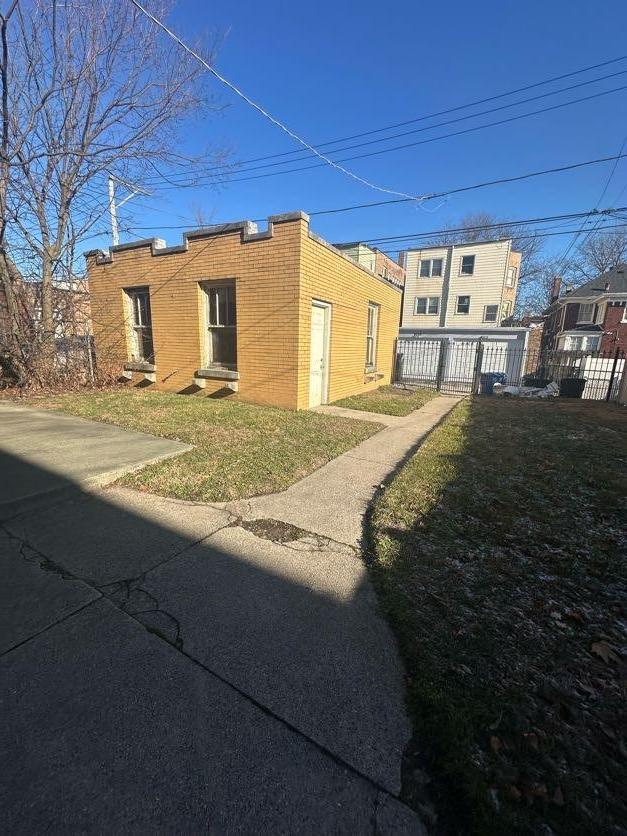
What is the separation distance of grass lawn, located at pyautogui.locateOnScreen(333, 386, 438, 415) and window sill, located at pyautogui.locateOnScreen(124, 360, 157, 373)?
4.81m

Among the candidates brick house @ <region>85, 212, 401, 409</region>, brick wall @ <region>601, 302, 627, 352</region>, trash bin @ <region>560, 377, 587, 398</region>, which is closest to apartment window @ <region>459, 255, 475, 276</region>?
brick wall @ <region>601, 302, 627, 352</region>

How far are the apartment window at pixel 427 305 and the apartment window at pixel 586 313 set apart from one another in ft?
38.5

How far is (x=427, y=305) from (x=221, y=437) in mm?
25614

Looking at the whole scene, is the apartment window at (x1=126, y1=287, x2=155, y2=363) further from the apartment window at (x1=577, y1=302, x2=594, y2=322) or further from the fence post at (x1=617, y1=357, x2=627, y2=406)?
the apartment window at (x1=577, y1=302, x2=594, y2=322)

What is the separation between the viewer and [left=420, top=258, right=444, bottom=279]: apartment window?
2673 cm

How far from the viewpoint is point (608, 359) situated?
49.3ft

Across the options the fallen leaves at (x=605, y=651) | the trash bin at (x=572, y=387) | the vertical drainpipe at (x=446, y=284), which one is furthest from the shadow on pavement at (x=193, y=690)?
the vertical drainpipe at (x=446, y=284)

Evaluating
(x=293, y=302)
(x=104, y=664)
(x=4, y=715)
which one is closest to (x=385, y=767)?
(x=104, y=664)

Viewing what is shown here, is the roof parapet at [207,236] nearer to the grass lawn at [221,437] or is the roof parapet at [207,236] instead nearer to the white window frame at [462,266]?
the grass lawn at [221,437]

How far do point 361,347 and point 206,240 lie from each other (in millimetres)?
4946

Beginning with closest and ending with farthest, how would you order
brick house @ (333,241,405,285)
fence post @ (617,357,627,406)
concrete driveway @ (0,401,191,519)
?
concrete driveway @ (0,401,191,519), fence post @ (617,357,627,406), brick house @ (333,241,405,285)

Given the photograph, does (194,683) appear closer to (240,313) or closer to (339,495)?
(339,495)

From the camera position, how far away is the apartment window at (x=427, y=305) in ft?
88.9

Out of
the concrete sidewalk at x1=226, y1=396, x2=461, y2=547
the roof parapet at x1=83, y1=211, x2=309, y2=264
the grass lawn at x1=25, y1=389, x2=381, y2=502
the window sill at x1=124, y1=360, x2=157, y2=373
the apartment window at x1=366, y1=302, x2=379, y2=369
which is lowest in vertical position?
the concrete sidewalk at x1=226, y1=396, x2=461, y2=547
